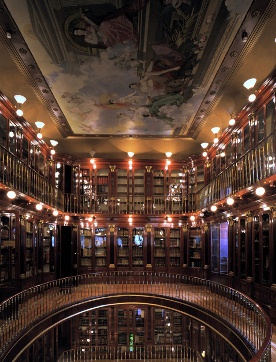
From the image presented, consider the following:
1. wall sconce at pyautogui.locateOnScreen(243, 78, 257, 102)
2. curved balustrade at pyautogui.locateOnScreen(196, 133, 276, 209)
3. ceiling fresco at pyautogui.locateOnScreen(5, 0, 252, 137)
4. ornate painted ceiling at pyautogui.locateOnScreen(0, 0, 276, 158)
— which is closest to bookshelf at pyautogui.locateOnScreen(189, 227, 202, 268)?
curved balustrade at pyautogui.locateOnScreen(196, 133, 276, 209)

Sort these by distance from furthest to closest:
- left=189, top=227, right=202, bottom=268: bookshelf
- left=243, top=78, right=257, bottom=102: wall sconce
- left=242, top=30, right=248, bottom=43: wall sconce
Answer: left=189, top=227, right=202, bottom=268: bookshelf → left=243, top=78, right=257, bottom=102: wall sconce → left=242, top=30, right=248, bottom=43: wall sconce

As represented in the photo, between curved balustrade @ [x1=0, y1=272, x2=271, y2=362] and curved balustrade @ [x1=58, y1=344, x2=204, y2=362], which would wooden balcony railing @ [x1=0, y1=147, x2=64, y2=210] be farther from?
curved balustrade @ [x1=58, y1=344, x2=204, y2=362]

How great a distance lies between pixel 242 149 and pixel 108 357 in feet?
21.5

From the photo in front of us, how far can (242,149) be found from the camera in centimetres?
1026

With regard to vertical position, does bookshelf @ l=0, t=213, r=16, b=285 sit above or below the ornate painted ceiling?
below

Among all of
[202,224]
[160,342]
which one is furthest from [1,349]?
[202,224]

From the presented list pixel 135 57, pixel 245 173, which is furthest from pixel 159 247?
pixel 135 57

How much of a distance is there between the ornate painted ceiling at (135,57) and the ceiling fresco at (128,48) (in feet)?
0.05

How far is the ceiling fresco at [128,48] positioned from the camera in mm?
5914

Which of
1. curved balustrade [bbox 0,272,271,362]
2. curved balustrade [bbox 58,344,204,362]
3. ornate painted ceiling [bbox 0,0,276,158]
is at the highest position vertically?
ornate painted ceiling [bbox 0,0,276,158]

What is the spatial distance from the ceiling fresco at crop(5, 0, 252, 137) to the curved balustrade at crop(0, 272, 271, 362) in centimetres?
442

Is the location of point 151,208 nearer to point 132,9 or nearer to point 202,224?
point 202,224

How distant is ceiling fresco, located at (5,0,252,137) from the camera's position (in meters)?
5.91

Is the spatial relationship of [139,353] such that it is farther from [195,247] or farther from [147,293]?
[195,247]
